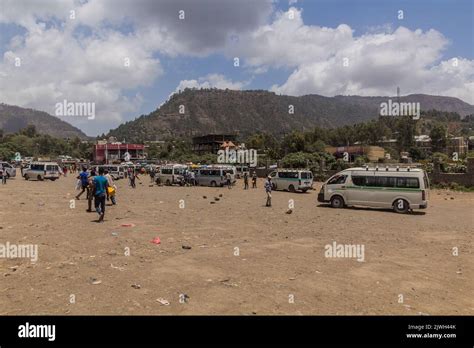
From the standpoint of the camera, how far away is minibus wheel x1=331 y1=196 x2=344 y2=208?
21734 mm

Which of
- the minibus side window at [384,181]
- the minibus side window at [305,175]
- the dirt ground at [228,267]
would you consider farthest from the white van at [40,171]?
the minibus side window at [384,181]

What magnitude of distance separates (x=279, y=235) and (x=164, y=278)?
5.83 metres

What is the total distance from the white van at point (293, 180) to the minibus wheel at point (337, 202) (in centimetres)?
1162

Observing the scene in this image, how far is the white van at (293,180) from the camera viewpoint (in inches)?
1329

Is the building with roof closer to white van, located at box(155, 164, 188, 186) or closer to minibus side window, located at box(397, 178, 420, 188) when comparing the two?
white van, located at box(155, 164, 188, 186)

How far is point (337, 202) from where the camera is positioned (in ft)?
71.7

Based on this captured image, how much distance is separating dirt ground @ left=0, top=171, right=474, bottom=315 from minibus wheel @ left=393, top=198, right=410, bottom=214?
3.87 meters

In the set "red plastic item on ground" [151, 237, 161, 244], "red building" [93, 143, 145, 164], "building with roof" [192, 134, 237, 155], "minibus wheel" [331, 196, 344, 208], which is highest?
"building with roof" [192, 134, 237, 155]

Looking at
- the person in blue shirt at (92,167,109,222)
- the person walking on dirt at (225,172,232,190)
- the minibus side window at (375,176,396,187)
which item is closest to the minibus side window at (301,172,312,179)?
the person walking on dirt at (225,172,232,190)

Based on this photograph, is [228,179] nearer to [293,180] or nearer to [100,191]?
[293,180]

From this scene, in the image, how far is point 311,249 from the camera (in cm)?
1097

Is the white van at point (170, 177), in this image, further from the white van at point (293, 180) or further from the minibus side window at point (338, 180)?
the minibus side window at point (338, 180)
